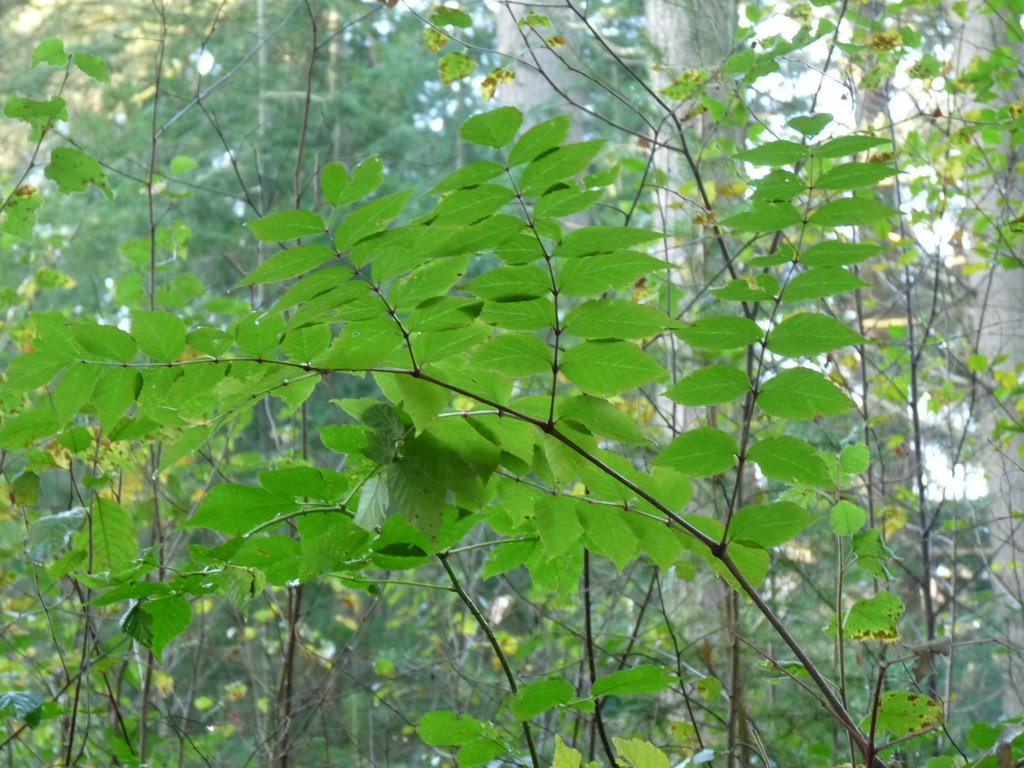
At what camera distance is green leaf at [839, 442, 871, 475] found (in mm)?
1180

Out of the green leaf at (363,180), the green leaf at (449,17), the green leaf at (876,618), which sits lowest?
the green leaf at (876,618)

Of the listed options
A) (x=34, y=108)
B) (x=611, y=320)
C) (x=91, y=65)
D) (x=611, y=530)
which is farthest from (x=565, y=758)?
(x=91, y=65)

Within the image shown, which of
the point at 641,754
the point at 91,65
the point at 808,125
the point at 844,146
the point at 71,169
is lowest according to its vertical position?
the point at 641,754

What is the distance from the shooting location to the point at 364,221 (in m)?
0.87

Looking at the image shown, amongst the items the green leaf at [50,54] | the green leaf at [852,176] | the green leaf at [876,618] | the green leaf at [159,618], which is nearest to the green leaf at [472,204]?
the green leaf at [852,176]

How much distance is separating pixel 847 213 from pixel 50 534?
1113mm

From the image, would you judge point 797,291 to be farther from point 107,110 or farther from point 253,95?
point 107,110

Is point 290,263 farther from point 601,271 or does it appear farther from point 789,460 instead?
point 789,460

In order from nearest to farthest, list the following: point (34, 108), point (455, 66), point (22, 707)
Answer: point (22, 707), point (34, 108), point (455, 66)

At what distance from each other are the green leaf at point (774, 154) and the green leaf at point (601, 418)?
1.12 feet

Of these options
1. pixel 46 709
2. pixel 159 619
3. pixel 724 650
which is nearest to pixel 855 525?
pixel 159 619

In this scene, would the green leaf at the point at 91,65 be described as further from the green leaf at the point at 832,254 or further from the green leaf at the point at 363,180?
the green leaf at the point at 832,254

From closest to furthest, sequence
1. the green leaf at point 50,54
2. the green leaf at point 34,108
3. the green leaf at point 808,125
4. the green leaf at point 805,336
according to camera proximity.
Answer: the green leaf at point 805,336
the green leaf at point 808,125
the green leaf at point 34,108
the green leaf at point 50,54

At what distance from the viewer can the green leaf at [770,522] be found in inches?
39.9
